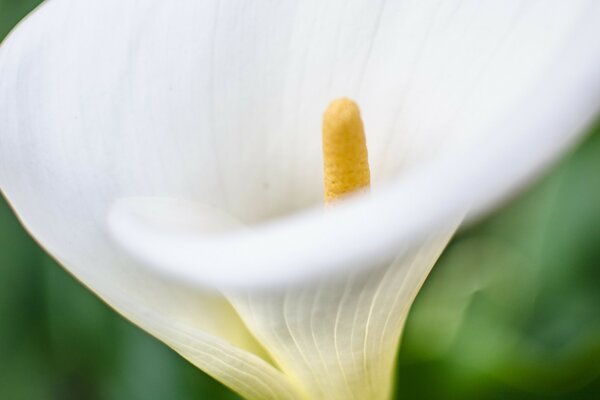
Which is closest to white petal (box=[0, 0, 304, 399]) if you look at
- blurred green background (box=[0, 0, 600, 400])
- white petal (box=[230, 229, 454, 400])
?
white petal (box=[230, 229, 454, 400])

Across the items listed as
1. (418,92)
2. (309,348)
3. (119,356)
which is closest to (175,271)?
(309,348)

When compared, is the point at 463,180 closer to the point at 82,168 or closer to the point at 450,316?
the point at 82,168

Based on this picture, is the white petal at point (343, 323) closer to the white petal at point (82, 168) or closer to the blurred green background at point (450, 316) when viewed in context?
the white petal at point (82, 168)

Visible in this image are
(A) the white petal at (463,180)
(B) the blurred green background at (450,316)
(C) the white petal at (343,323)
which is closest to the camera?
(A) the white petal at (463,180)

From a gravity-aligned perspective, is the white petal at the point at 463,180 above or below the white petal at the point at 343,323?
above

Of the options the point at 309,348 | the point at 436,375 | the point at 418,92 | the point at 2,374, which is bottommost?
the point at 2,374

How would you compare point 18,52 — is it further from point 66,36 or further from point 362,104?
point 362,104

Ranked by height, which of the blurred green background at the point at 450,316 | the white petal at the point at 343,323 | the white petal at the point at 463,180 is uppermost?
the white petal at the point at 463,180

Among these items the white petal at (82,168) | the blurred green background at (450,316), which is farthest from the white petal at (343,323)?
the blurred green background at (450,316)

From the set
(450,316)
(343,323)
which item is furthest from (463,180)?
(450,316)
